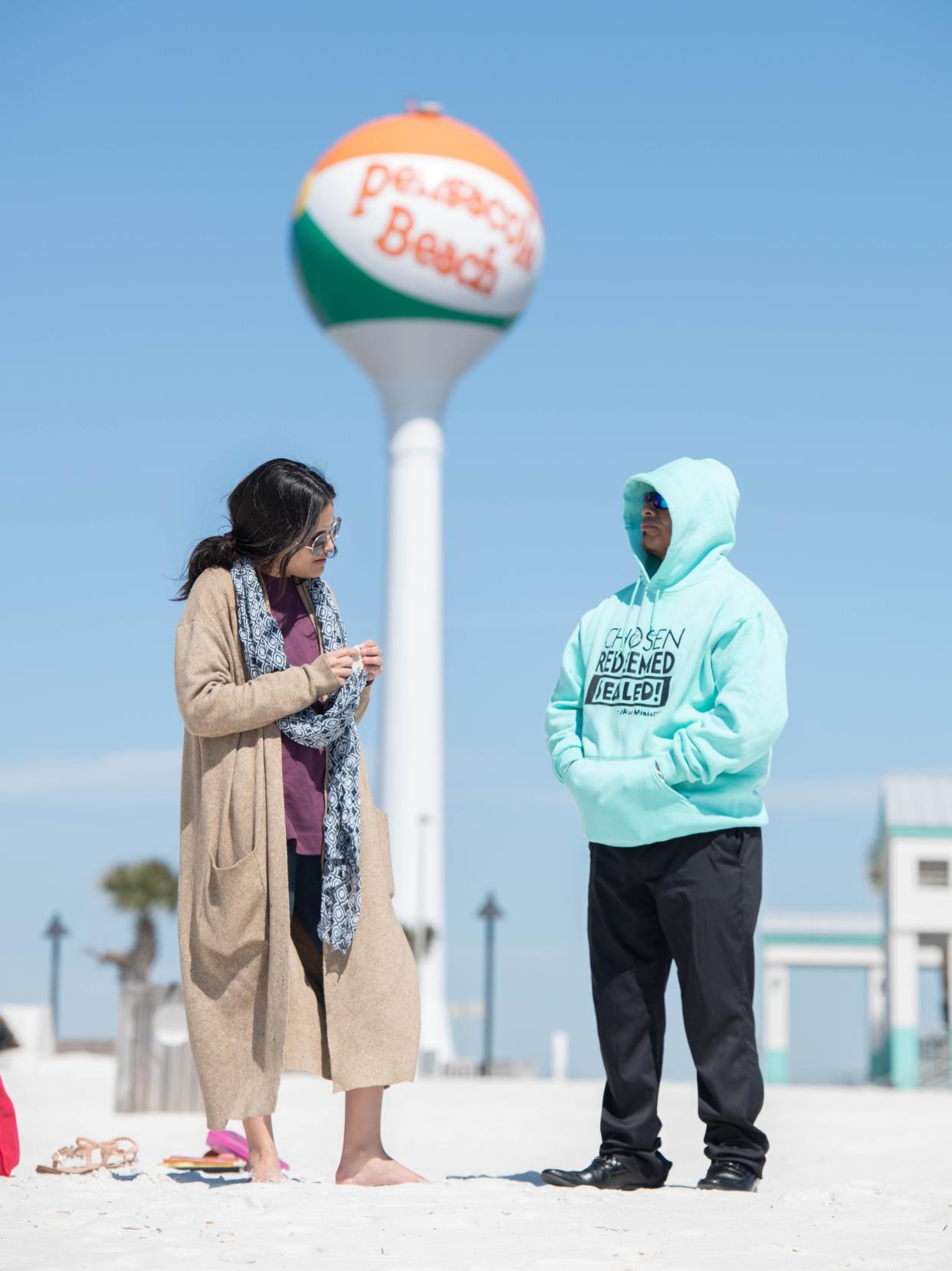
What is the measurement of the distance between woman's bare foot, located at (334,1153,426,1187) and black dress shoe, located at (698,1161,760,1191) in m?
0.86

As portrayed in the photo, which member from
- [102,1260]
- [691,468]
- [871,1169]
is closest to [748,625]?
[691,468]

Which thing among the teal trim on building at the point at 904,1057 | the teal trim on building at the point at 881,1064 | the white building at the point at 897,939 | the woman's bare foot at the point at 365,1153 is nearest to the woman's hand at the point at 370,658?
the woman's bare foot at the point at 365,1153

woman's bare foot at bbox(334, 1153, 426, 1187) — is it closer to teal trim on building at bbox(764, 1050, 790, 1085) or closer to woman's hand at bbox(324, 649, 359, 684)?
woman's hand at bbox(324, 649, 359, 684)

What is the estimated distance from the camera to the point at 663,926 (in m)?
5.62

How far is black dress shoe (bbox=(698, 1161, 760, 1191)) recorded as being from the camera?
17.7ft

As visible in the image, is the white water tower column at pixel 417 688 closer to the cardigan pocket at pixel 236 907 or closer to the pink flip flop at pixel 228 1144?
the pink flip flop at pixel 228 1144

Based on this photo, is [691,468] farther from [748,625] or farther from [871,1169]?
[871,1169]

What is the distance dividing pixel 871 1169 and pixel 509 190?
86.3 feet

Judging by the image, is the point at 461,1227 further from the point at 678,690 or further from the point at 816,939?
the point at 816,939

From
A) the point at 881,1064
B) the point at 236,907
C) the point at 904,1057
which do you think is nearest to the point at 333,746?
the point at 236,907

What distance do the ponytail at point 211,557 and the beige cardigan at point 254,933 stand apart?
0.58 ft

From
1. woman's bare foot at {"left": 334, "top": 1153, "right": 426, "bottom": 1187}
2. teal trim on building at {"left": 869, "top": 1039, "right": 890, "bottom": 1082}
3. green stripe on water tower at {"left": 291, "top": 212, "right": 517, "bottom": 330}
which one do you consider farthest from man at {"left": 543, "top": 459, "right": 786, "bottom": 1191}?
green stripe on water tower at {"left": 291, "top": 212, "right": 517, "bottom": 330}

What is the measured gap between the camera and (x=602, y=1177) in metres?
5.57

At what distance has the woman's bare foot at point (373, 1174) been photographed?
5.41 m
